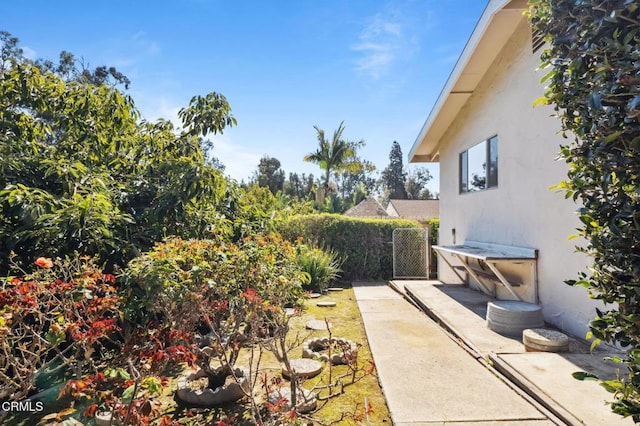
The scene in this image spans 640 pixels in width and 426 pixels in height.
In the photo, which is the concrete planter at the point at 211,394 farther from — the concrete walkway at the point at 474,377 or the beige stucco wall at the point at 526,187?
the beige stucco wall at the point at 526,187

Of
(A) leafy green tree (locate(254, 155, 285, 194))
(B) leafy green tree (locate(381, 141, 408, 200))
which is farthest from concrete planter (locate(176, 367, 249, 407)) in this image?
(B) leafy green tree (locate(381, 141, 408, 200))

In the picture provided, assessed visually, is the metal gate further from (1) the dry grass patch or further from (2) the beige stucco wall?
(1) the dry grass patch

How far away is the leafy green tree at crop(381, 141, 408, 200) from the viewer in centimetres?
5600

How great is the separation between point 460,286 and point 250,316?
7758 millimetres

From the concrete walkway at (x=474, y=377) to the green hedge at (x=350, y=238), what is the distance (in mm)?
5787

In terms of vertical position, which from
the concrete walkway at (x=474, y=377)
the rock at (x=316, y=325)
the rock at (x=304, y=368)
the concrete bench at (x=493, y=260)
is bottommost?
the rock at (x=316, y=325)

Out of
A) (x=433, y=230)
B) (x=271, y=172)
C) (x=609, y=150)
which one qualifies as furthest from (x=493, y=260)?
(x=271, y=172)

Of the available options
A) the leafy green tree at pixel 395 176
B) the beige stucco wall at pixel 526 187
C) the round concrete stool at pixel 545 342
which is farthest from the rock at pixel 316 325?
the leafy green tree at pixel 395 176

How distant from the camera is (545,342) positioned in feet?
14.7

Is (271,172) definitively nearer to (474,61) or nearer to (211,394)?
(474,61)

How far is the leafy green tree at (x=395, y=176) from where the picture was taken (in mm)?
56000

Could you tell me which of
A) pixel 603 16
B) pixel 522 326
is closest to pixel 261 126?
pixel 522 326
